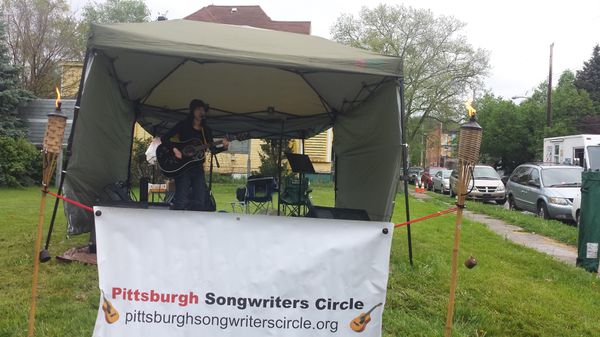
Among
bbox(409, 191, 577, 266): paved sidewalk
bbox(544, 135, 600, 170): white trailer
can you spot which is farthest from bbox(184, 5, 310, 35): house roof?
bbox(409, 191, 577, 266): paved sidewalk

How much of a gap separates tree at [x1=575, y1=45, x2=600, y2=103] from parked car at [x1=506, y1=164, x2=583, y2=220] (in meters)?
31.4

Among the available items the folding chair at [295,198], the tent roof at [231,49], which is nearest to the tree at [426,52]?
the folding chair at [295,198]

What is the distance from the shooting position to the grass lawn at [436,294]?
4090mm

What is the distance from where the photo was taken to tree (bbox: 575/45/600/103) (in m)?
41.4

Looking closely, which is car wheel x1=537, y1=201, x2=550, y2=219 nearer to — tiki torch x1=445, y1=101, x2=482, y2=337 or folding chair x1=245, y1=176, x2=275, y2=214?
folding chair x1=245, y1=176, x2=275, y2=214

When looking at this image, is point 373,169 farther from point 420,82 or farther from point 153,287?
point 420,82

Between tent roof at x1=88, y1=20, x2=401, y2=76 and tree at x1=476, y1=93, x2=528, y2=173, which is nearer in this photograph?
tent roof at x1=88, y1=20, x2=401, y2=76

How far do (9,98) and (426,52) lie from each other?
21.9 metres

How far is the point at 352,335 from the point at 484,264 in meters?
3.99

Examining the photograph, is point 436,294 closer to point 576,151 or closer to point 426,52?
point 576,151

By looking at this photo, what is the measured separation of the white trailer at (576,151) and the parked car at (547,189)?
32.5 inches

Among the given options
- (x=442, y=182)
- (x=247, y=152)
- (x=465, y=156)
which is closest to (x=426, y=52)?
(x=442, y=182)

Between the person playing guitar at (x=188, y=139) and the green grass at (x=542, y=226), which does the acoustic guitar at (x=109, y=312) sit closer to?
the person playing guitar at (x=188, y=139)

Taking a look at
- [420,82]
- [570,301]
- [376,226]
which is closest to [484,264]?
[570,301]
